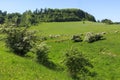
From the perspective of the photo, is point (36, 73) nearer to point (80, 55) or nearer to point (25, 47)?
point (80, 55)

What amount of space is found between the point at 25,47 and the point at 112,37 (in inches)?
1078

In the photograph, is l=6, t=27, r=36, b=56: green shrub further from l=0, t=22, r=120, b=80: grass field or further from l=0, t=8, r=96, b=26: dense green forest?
l=0, t=8, r=96, b=26: dense green forest

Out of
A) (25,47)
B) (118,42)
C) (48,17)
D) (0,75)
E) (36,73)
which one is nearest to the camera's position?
(0,75)

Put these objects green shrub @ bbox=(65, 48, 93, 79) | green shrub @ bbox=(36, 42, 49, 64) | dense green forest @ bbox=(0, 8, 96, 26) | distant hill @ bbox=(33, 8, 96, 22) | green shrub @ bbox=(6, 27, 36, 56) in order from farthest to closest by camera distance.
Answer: distant hill @ bbox=(33, 8, 96, 22)
dense green forest @ bbox=(0, 8, 96, 26)
green shrub @ bbox=(6, 27, 36, 56)
green shrub @ bbox=(36, 42, 49, 64)
green shrub @ bbox=(65, 48, 93, 79)

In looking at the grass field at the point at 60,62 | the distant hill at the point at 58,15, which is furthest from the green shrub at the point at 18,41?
the distant hill at the point at 58,15

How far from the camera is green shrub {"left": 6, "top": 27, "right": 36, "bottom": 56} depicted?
5331cm

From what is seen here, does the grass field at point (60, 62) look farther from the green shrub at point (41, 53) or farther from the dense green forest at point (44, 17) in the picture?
the dense green forest at point (44, 17)

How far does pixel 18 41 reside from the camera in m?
54.0

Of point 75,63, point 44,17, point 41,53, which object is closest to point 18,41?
point 41,53

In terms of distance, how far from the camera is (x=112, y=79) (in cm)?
4781

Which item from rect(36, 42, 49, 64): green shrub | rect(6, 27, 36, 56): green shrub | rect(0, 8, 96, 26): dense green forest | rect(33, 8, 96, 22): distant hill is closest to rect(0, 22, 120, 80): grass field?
rect(36, 42, 49, 64): green shrub

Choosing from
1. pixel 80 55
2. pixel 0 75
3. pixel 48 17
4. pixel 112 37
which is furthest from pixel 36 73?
pixel 48 17

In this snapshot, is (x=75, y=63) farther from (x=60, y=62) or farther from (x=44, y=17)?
(x=44, y=17)

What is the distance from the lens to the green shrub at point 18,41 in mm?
53312
